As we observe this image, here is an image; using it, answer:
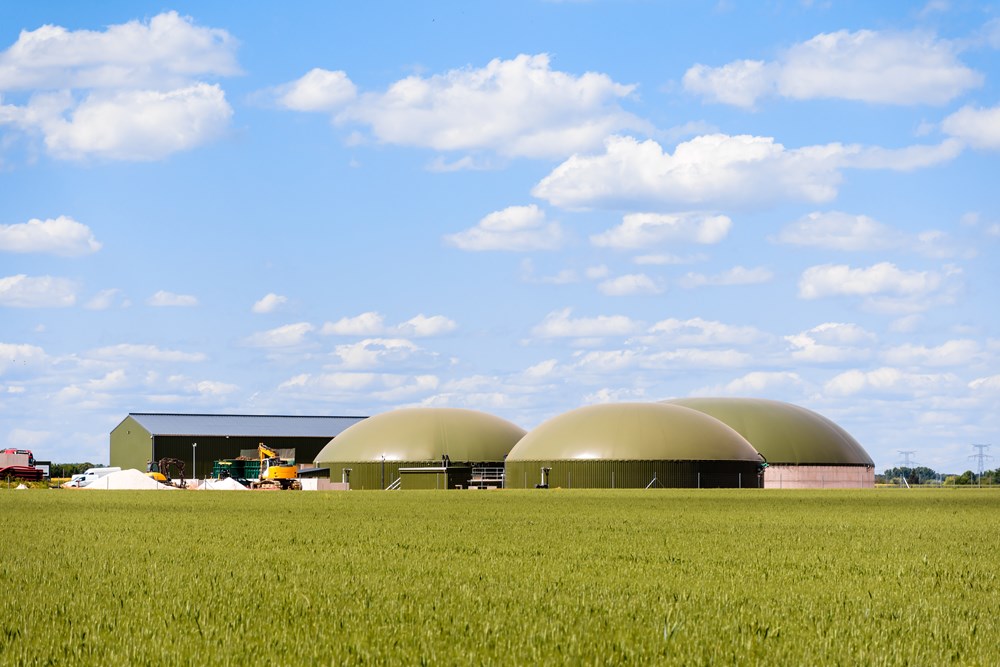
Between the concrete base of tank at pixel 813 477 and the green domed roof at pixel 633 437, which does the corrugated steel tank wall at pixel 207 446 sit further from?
the concrete base of tank at pixel 813 477

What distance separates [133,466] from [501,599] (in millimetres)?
121528

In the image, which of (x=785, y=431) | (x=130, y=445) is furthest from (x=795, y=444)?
(x=130, y=445)

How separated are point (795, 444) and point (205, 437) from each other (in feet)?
195

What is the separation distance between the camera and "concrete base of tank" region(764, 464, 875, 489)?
9744cm

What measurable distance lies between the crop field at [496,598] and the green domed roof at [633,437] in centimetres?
5955

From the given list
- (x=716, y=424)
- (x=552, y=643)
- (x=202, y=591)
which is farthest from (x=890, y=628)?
(x=716, y=424)

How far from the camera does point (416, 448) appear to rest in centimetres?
9438

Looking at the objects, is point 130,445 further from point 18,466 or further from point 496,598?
point 496,598

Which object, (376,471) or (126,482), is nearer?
(126,482)

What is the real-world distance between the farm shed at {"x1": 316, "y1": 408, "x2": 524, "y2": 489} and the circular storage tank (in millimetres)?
7545

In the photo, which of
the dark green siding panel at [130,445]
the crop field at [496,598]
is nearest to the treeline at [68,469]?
the dark green siding panel at [130,445]

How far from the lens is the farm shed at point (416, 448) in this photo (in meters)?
93.6

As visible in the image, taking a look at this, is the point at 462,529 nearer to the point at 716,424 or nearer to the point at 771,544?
the point at 771,544

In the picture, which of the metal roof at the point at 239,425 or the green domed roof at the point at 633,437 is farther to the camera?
the metal roof at the point at 239,425
